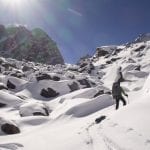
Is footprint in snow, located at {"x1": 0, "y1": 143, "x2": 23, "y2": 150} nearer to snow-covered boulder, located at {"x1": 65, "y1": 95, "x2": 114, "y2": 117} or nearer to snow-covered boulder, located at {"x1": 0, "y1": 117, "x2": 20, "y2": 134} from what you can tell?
snow-covered boulder, located at {"x1": 0, "y1": 117, "x2": 20, "y2": 134}

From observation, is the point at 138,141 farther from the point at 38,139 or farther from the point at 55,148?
the point at 38,139

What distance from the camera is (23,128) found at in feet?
73.6

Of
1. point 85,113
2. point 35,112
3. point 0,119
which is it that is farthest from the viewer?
point 35,112

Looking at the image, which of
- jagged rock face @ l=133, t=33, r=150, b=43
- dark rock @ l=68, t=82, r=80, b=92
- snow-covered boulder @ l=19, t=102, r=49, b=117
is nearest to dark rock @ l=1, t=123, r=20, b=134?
snow-covered boulder @ l=19, t=102, r=49, b=117

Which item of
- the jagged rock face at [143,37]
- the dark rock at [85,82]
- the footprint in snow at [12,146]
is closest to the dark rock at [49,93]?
the dark rock at [85,82]

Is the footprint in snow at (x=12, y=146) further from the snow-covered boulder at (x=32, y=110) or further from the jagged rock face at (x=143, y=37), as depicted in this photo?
the jagged rock face at (x=143, y=37)

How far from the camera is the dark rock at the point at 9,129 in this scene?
20.8 m

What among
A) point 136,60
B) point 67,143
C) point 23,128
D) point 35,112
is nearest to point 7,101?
point 35,112

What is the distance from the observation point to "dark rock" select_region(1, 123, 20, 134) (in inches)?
818

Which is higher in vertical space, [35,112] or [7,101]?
[7,101]

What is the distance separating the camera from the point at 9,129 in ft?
68.6

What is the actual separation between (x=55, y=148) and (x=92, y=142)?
64.5 inches

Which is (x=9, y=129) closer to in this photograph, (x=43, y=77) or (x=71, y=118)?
(x=71, y=118)

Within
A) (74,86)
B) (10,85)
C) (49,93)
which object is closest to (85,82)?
(74,86)
